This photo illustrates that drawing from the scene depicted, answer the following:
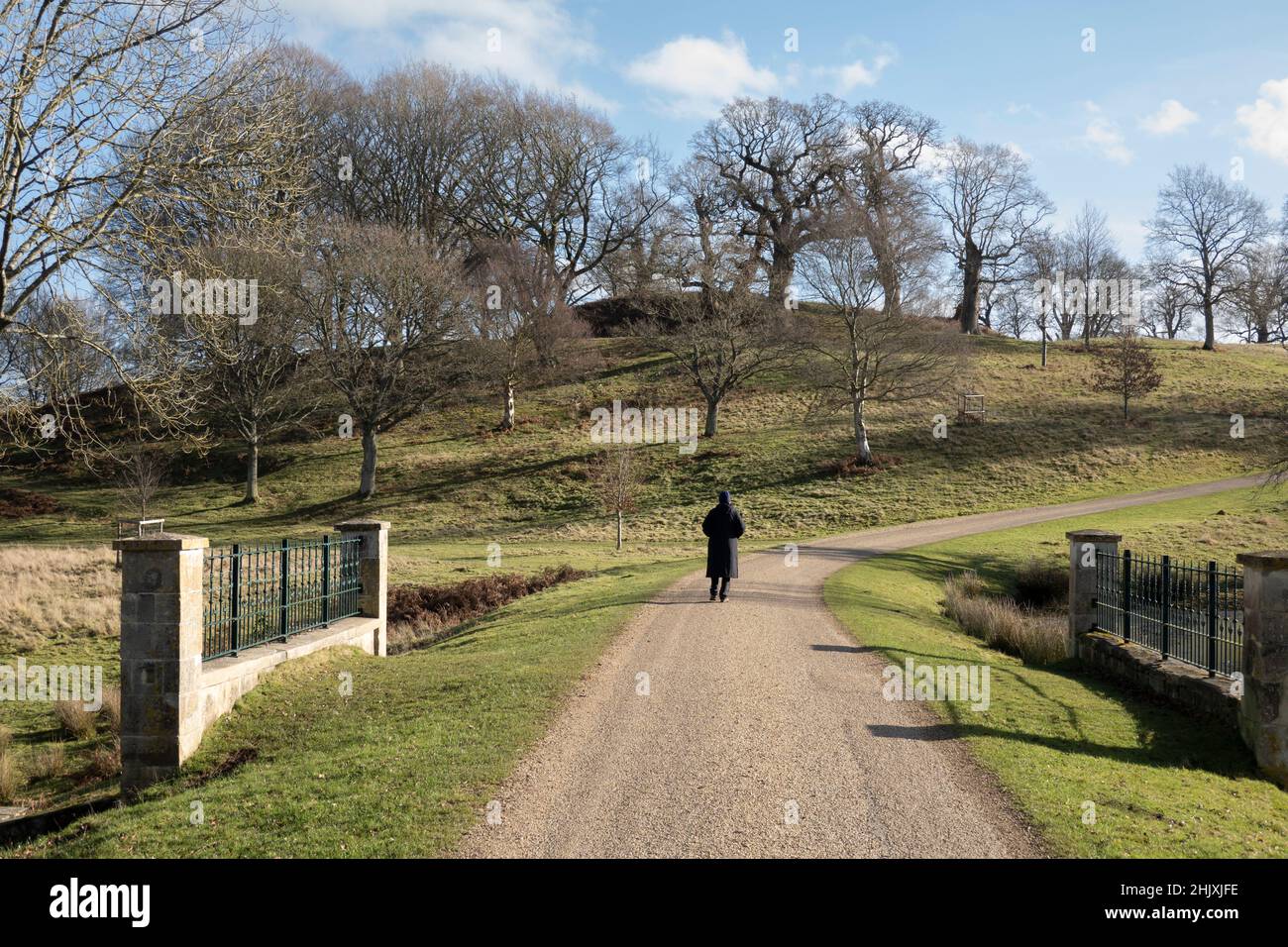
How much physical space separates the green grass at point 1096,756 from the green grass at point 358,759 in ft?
14.1

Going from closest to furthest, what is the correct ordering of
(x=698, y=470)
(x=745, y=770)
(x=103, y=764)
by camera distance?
(x=745, y=770), (x=103, y=764), (x=698, y=470)

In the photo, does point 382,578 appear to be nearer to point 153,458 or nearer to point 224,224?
point 224,224

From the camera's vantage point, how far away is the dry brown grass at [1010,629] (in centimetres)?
1493

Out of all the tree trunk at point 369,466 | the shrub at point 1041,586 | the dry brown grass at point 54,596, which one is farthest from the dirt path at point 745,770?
the tree trunk at point 369,466

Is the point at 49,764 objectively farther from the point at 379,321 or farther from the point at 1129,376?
the point at 1129,376

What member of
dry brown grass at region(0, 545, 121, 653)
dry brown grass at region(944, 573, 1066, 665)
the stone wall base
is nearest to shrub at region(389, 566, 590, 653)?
dry brown grass at region(0, 545, 121, 653)

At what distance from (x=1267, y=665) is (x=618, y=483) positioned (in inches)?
1029

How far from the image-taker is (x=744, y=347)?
154ft

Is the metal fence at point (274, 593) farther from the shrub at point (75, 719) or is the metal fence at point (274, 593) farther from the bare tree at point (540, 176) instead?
the bare tree at point (540, 176)

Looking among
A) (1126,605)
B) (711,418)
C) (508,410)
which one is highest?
(508,410)

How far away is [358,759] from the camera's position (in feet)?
26.7

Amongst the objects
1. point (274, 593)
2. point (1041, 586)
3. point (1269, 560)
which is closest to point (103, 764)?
point (274, 593)

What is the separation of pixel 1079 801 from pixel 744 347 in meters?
41.3

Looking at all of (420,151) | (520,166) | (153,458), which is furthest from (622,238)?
(153,458)
